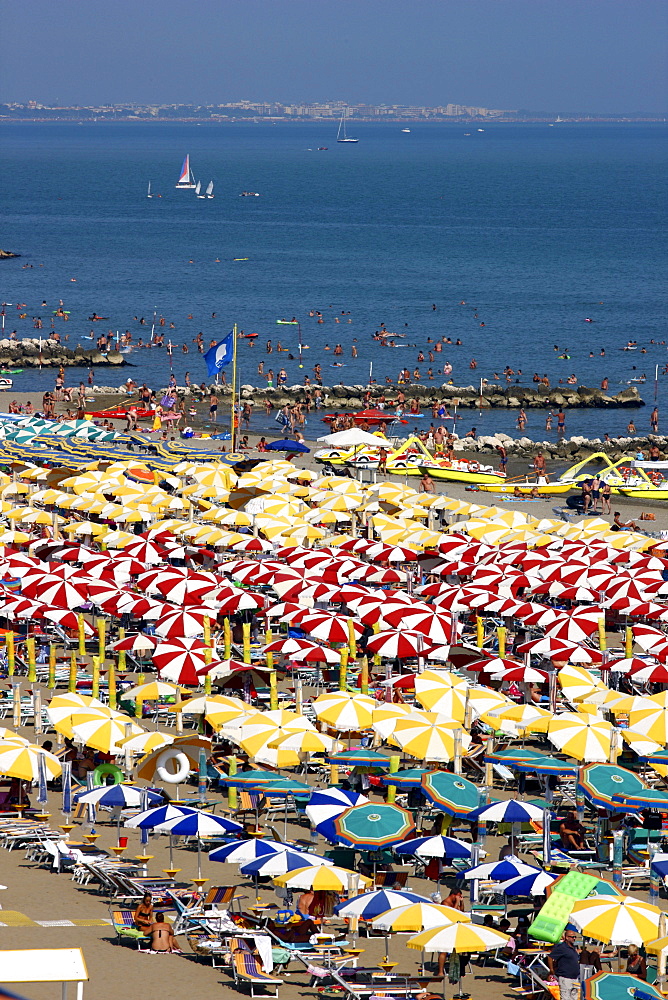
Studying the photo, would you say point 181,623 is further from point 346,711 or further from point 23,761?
point 23,761

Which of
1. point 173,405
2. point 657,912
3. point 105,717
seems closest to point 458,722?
point 105,717

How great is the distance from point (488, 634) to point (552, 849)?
10.0 meters

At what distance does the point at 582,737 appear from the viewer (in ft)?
66.7

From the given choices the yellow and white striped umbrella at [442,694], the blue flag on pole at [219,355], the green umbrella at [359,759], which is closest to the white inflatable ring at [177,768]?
the green umbrella at [359,759]

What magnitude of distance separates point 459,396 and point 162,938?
50.0 metres

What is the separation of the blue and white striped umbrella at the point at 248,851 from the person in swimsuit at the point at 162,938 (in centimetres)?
115

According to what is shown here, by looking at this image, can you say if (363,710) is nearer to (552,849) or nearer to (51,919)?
(552,849)

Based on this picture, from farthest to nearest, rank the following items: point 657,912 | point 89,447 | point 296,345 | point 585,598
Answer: point 296,345 < point 89,447 < point 585,598 < point 657,912

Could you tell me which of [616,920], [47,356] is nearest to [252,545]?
[616,920]

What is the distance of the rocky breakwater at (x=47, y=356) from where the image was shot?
70812 millimetres

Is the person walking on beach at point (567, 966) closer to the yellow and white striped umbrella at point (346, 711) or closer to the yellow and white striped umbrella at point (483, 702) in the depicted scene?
the yellow and white striped umbrella at point (346, 711)

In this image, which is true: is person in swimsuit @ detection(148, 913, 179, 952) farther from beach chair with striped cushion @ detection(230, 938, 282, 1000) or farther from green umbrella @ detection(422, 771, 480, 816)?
green umbrella @ detection(422, 771, 480, 816)

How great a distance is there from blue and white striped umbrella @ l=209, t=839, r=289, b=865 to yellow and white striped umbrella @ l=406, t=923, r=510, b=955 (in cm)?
238

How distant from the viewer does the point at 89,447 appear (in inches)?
1684
